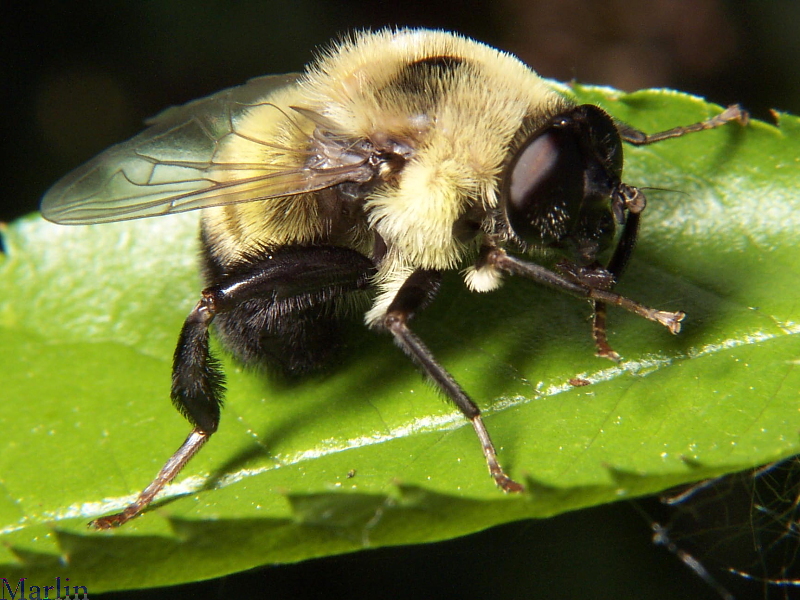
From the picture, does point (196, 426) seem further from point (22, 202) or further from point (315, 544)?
point (22, 202)

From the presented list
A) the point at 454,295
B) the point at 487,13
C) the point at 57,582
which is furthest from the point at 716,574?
the point at 487,13

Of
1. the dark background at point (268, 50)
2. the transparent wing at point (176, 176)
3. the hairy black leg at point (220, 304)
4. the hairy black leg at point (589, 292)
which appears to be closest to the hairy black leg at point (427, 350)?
the hairy black leg at point (220, 304)

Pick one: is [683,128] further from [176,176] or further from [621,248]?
[176,176]

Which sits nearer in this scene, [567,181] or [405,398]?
[567,181]

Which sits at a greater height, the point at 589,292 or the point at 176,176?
the point at 176,176

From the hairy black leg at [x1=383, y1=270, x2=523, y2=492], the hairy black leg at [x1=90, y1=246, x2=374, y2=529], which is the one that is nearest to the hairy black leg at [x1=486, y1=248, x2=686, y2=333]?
the hairy black leg at [x1=383, y1=270, x2=523, y2=492]

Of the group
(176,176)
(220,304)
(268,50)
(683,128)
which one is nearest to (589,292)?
(683,128)

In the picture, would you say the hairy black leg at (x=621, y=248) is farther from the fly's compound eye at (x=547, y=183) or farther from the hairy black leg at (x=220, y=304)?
the hairy black leg at (x=220, y=304)
